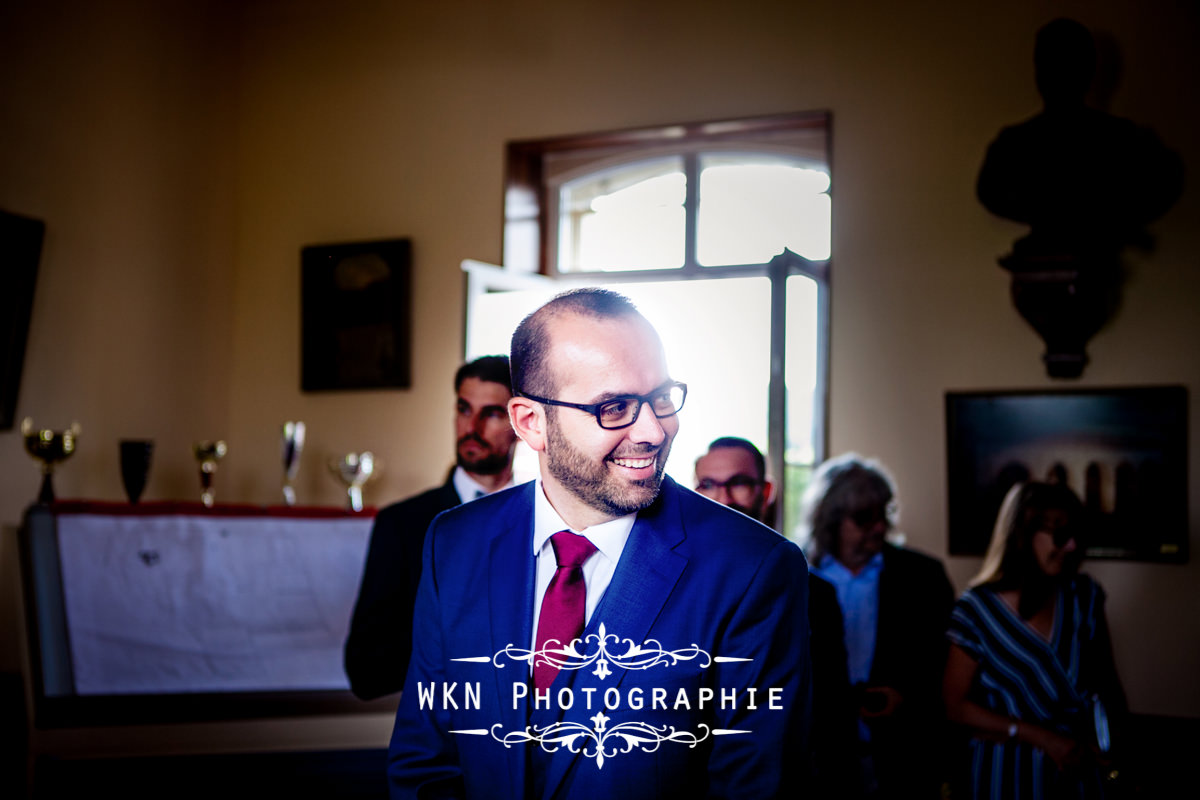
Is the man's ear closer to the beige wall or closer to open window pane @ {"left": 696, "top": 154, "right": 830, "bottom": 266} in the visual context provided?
the beige wall

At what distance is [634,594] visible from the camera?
1102mm

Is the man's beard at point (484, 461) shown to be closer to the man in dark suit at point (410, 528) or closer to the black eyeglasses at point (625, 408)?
the man in dark suit at point (410, 528)

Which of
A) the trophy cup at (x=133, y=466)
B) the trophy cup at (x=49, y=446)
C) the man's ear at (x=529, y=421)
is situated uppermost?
the man's ear at (x=529, y=421)

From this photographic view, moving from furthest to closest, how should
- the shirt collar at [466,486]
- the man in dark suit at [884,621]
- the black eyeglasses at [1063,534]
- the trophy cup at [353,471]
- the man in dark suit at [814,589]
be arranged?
the trophy cup at [353,471], the black eyeglasses at [1063,534], the man in dark suit at [884,621], the shirt collar at [466,486], the man in dark suit at [814,589]

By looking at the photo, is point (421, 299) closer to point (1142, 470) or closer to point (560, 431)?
point (1142, 470)

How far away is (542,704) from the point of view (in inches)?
43.4

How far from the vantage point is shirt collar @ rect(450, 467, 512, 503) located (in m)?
1.85

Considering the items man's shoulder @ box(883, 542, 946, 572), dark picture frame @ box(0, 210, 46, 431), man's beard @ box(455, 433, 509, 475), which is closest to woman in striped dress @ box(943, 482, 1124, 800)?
man's shoulder @ box(883, 542, 946, 572)

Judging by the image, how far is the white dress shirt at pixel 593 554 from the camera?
3.68ft

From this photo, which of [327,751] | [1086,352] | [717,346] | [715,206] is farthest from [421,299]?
[1086,352]

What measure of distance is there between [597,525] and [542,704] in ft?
0.64

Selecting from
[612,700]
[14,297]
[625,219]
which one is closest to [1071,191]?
[625,219]

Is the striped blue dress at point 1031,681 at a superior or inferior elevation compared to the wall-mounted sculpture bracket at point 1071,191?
inferior

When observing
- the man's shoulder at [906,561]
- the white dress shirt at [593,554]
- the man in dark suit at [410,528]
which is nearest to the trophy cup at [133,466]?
the man in dark suit at [410,528]
